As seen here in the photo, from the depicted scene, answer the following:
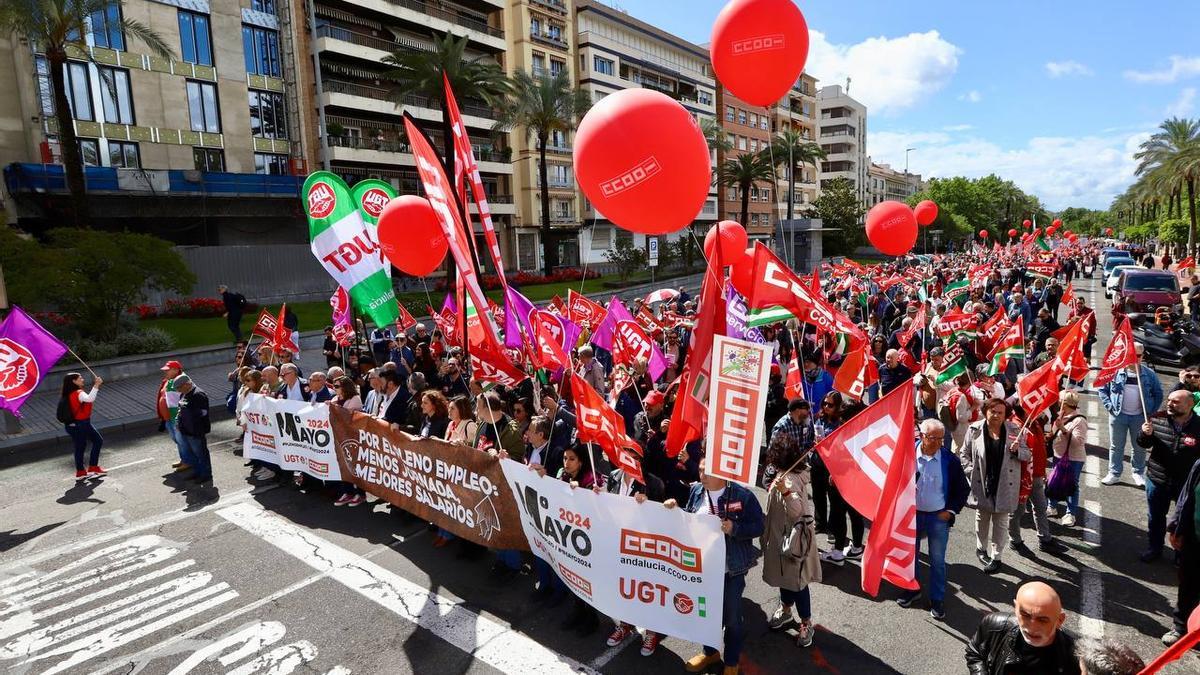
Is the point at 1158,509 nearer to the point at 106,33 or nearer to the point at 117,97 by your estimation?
the point at 117,97

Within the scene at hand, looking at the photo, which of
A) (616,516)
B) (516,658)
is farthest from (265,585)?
(616,516)

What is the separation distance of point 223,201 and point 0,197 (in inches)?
327

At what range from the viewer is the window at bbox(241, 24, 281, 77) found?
35031 mm

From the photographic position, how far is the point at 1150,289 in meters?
20.3

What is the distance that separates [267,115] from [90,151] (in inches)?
341

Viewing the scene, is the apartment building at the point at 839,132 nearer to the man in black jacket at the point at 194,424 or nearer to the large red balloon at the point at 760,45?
the large red balloon at the point at 760,45

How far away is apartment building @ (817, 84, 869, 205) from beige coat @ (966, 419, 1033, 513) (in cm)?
9322

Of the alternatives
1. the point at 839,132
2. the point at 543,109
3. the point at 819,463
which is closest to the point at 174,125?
the point at 543,109

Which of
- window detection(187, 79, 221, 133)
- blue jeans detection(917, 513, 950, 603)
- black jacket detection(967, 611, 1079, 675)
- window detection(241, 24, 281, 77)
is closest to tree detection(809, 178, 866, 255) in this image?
window detection(241, 24, 281, 77)

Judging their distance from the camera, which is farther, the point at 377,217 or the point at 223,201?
the point at 223,201

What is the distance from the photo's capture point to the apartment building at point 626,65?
2072 inches

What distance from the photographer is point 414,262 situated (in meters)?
11.2

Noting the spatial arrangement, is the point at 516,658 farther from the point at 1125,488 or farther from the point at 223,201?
the point at 223,201

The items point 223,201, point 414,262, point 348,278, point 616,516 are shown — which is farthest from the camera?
point 223,201
